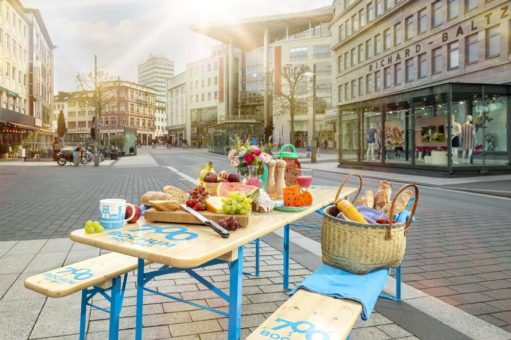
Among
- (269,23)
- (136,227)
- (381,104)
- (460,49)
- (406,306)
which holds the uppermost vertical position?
(269,23)

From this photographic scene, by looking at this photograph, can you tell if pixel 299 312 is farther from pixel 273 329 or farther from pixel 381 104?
pixel 381 104

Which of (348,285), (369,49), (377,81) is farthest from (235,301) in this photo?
(369,49)

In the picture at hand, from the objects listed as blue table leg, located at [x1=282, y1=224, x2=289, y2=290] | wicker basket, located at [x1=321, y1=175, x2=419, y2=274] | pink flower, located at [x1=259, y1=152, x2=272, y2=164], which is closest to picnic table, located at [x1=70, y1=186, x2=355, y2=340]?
wicker basket, located at [x1=321, y1=175, x2=419, y2=274]

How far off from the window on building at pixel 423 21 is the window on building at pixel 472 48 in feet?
16.5

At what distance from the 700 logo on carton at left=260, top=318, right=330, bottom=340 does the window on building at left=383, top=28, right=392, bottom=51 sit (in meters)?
38.1

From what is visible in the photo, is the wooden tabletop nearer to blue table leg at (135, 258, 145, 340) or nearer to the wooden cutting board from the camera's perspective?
the wooden cutting board

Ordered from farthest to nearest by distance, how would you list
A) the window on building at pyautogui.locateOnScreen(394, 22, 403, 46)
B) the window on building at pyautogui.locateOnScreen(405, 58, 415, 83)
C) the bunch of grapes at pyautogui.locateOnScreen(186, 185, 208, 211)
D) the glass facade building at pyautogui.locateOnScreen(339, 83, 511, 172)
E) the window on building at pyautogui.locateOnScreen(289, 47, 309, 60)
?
1. the window on building at pyautogui.locateOnScreen(289, 47, 309, 60)
2. the window on building at pyautogui.locateOnScreen(394, 22, 403, 46)
3. the window on building at pyautogui.locateOnScreen(405, 58, 415, 83)
4. the glass facade building at pyautogui.locateOnScreen(339, 83, 511, 172)
5. the bunch of grapes at pyautogui.locateOnScreen(186, 185, 208, 211)

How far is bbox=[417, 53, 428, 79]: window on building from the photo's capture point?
31719 mm

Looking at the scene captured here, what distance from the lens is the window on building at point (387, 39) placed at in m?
36.4

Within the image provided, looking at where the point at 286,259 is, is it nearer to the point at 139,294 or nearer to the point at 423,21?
the point at 139,294

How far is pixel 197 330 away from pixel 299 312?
4.00 ft

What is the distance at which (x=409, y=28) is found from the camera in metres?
33.8

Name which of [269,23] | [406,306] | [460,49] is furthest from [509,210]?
[269,23]

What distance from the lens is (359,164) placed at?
2416 cm
